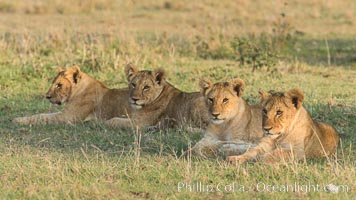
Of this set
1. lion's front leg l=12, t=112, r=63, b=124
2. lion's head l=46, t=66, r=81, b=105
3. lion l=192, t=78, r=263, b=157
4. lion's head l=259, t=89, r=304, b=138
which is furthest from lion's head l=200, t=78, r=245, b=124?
lion's head l=46, t=66, r=81, b=105

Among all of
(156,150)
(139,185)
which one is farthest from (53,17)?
(139,185)

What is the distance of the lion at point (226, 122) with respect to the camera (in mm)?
7496

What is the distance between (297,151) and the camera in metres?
7.13

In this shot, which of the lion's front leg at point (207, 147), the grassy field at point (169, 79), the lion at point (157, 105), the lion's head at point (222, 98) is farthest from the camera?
the lion at point (157, 105)

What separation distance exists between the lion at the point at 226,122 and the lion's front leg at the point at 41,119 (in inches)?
84.9

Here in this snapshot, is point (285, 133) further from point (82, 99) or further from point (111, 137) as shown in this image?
point (82, 99)

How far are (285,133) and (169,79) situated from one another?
512 cm

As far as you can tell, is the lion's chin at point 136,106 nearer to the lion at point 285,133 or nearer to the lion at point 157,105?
the lion at point 157,105

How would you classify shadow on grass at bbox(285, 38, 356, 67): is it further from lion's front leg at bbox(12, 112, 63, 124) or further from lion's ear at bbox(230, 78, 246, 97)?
lion's ear at bbox(230, 78, 246, 97)

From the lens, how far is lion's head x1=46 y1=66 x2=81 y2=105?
9430 millimetres

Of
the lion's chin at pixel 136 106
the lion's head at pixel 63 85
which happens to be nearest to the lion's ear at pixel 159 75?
the lion's chin at pixel 136 106

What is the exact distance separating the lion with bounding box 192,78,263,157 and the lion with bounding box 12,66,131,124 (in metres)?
1.81

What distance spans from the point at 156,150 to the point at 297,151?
1.31 metres

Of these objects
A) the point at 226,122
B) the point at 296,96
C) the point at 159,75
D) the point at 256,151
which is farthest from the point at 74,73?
the point at 296,96
